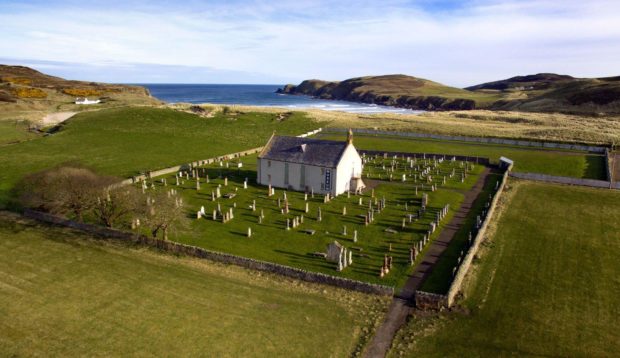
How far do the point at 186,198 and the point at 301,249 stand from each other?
18692mm

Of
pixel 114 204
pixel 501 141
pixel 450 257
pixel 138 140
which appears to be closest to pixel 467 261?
pixel 450 257

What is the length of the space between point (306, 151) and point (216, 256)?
24.0 m

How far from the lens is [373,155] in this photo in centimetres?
7519

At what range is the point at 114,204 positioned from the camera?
125 feet

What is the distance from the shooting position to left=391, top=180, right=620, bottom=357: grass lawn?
23.2m

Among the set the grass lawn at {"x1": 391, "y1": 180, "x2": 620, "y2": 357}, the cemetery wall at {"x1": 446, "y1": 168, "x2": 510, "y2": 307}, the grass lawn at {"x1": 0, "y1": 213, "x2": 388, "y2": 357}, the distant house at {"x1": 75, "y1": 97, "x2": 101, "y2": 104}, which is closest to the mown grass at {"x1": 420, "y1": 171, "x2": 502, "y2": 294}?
the cemetery wall at {"x1": 446, "y1": 168, "x2": 510, "y2": 307}

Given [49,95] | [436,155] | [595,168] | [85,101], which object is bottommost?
[595,168]

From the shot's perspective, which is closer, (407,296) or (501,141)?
(407,296)

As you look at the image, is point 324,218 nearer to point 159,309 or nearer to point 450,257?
point 450,257

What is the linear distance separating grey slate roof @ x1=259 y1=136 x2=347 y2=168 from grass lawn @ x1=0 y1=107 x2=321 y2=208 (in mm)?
19755

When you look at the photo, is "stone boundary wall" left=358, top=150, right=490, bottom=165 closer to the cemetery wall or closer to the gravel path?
the cemetery wall

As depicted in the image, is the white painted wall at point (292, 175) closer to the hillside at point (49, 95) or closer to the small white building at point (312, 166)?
the small white building at point (312, 166)

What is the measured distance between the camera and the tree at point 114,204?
3731cm

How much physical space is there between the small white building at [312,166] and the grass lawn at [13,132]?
5589 cm
